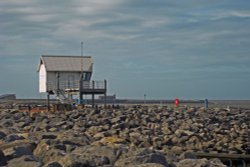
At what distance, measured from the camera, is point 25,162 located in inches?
395

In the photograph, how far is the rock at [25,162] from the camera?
9887mm

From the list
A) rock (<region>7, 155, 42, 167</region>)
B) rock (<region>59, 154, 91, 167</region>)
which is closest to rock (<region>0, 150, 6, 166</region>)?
rock (<region>7, 155, 42, 167</region>)

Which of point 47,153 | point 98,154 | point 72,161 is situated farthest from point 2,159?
point 98,154

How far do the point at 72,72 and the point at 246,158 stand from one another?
25403mm

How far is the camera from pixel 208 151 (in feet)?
66.0

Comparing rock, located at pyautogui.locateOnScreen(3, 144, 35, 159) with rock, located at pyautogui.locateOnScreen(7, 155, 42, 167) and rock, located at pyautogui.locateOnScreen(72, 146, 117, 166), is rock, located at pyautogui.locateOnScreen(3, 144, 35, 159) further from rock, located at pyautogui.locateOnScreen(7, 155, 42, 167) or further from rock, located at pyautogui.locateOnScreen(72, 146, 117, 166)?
rock, located at pyautogui.locateOnScreen(72, 146, 117, 166)

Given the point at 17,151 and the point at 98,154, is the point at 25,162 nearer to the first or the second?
the point at 17,151

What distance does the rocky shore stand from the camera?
1044cm

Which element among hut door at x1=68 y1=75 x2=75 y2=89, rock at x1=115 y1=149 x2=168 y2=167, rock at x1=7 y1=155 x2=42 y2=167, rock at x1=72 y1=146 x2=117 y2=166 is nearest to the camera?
rock at x1=7 y1=155 x2=42 y2=167

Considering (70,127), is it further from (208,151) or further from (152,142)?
(208,151)

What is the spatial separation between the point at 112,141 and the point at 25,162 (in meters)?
6.34

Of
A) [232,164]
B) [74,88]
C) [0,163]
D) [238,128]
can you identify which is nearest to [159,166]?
[0,163]

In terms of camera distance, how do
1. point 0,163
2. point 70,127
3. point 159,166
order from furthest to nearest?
point 70,127 < point 0,163 < point 159,166

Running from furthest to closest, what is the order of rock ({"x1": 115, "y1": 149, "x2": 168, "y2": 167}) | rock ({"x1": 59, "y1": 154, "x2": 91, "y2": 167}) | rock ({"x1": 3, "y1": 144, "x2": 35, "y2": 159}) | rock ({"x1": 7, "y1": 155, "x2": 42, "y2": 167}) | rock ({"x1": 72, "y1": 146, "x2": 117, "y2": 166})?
rock ({"x1": 3, "y1": 144, "x2": 35, "y2": 159})
rock ({"x1": 72, "y1": 146, "x2": 117, "y2": 166})
rock ({"x1": 115, "y1": 149, "x2": 168, "y2": 167})
rock ({"x1": 59, "y1": 154, "x2": 91, "y2": 167})
rock ({"x1": 7, "y1": 155, "x2": 42, "y2": 167})
